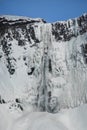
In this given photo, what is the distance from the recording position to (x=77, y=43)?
23156 mm

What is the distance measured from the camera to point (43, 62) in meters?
24.0

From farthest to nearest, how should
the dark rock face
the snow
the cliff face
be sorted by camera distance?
the dark rock face, the cliff face, the snow

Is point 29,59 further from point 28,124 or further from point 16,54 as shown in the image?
point 28,124

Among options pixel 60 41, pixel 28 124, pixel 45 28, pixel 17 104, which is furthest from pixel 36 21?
pixel 28 124

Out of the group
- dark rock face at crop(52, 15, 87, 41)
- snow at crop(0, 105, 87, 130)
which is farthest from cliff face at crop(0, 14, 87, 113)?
snow at crop(0, 105, 87, 130)

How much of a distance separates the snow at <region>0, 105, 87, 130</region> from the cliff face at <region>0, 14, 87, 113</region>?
73 cm

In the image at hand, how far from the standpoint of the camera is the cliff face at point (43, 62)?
21.8 metres

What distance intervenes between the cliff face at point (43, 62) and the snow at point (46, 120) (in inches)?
28.7

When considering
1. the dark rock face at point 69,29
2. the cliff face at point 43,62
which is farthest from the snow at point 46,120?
the dark rock face at point 69,29

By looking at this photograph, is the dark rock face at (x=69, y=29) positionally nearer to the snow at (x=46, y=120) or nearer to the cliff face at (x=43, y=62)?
the cliff face at (x=43, y=62)

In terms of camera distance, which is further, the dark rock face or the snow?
the dark rock face

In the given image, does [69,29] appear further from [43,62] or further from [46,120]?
[46,120]

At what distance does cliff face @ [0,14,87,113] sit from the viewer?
21.8m

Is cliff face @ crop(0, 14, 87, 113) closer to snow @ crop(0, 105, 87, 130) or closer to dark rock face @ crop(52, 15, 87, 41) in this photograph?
dark rock face @ crop(52, 15, 87, 41)
